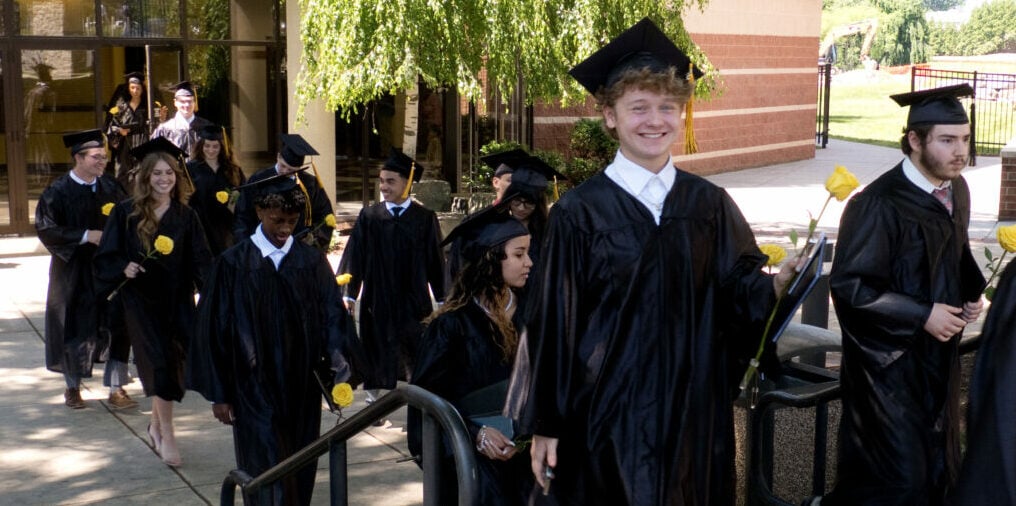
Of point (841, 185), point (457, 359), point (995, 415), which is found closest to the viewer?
point (995, 415)

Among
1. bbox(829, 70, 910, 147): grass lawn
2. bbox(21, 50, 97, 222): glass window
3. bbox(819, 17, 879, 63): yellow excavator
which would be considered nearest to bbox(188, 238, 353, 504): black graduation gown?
bbox(21, 50, 97, 222): glass window

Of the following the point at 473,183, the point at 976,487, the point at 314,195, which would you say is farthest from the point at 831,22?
Result: the point at 976,487

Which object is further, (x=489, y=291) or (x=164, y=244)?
(x=164, y=244)

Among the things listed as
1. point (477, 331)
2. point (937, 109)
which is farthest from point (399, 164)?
point (937, 109)

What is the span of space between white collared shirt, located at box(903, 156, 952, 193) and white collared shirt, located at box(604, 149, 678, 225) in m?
1.75

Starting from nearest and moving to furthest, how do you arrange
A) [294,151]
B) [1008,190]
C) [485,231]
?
[485,231], [294,151], [1008,190]

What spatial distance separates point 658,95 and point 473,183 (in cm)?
1329

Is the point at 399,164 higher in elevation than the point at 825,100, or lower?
lower

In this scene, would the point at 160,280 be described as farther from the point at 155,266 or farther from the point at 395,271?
the point at 395,271

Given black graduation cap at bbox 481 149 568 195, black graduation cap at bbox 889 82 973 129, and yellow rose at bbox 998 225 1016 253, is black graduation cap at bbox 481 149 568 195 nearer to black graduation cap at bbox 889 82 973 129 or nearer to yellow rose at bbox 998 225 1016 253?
black graduation cap at bbox 889 82 973 129

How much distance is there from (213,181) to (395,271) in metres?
2.27

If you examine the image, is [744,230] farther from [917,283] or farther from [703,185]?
[917,283]

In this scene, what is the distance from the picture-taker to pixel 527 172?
287 inches

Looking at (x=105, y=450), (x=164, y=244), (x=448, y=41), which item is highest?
(x=448, y=41)
